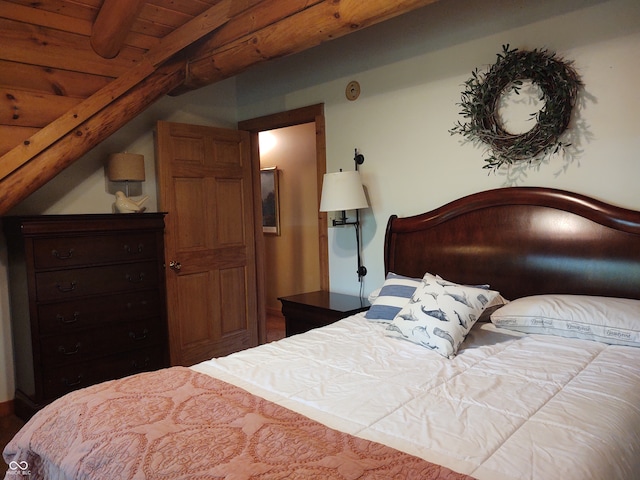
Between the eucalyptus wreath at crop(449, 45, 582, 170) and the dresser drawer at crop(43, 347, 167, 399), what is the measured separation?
2527 mm

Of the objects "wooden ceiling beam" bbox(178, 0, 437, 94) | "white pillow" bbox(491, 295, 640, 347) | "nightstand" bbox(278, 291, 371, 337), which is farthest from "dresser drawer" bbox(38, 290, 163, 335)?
"white pillow" bbox(491, 295, 640, 347)

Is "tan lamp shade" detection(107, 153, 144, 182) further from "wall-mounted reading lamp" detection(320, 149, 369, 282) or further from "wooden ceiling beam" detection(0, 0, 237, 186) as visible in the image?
"wall-mounted reading lamp" detection(320, 149, 369, 282)

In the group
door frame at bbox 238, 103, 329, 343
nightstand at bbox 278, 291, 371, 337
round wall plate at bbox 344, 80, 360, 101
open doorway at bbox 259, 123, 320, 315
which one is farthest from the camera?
open doorway at bbox 259, 123, 320, 315

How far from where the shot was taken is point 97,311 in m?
3.08

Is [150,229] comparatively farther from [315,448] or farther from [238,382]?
[315,448]

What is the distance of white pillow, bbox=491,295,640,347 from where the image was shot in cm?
192

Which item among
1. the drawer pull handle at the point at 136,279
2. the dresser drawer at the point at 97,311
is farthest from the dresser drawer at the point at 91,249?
the dresser drawer at the point at 97,311

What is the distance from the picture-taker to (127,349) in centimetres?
321

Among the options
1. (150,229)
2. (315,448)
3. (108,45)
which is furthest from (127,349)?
(315,448)

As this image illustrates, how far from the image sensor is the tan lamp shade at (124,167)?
3.39m

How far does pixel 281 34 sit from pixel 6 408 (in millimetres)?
2982

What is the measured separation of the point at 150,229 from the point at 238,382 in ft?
6.29

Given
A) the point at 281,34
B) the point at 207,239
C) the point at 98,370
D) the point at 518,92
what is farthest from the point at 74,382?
the point at 518,92

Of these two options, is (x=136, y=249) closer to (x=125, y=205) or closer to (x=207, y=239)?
(x=125, y=205)
